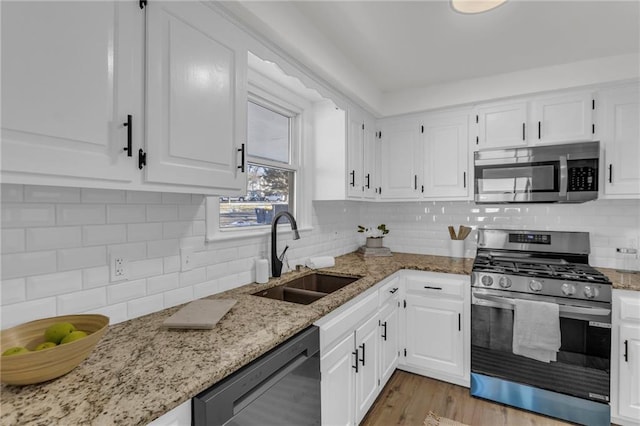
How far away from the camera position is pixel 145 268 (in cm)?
145

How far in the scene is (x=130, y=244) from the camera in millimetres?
1394

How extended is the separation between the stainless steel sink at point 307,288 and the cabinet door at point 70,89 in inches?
45.0

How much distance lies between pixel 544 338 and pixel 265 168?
2.23m

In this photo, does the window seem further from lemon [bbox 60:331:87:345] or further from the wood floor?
the wood floor

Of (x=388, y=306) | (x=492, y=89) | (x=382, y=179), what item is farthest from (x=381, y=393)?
(x=492, y=89)

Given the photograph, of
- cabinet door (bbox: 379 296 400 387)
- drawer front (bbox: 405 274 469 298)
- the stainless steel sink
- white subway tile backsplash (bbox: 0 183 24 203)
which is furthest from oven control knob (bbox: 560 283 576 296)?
white subway tile backsplash (bbox: 0 183 24 203)

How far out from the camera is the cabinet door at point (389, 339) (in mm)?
2328

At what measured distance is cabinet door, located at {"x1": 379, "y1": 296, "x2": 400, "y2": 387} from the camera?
2.33 m

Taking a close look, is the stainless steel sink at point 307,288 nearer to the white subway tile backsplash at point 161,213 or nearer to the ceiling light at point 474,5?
the white subway tile backsplash at point 161,213

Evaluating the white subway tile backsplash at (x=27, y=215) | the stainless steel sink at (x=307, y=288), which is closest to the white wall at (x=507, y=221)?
the stainless steel sink at (x=307, y=288)

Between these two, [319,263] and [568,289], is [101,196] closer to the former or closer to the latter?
[319,263]

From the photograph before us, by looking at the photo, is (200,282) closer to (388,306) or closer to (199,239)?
(199,239)

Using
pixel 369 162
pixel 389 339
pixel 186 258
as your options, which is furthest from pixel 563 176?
pixel 186 258

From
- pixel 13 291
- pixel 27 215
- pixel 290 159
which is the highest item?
pixel 290 159
